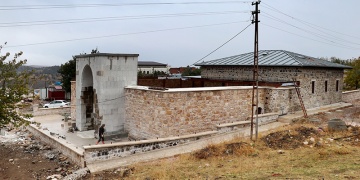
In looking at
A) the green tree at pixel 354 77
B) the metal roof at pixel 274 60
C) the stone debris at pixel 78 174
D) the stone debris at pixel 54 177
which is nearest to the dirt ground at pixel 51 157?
the stone debris at pixel 54 177

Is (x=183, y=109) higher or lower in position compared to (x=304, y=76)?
lower

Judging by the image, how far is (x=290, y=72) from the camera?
19906 mm

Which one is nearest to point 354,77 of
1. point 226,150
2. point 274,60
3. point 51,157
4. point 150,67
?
point 274,60

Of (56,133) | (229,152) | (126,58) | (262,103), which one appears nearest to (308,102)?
(262,103)

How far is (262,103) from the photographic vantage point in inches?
748

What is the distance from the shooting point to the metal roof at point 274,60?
65.9ft

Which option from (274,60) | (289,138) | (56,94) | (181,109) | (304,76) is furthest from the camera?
(56,94)

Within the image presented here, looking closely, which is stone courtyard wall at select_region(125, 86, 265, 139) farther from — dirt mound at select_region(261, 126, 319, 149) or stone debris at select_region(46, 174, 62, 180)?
stone debris at select_region(46, 174, 62, 180)

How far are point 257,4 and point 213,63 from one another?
1215 cm

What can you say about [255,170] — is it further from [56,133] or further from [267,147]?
[56,133]

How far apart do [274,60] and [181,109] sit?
967cm

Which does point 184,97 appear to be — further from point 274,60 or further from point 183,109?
point 274,60

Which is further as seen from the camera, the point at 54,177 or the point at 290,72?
the point at 290,72

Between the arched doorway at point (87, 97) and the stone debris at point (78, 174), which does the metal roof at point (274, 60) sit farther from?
the stone debris at point (78, 174)
